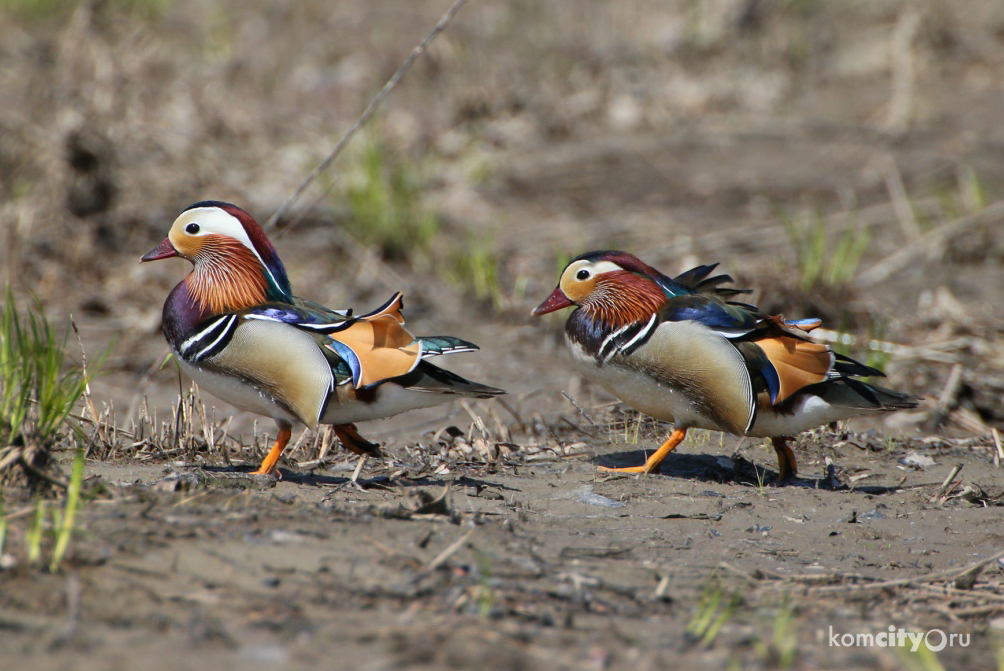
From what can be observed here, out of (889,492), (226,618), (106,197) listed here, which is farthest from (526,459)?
(106,197)

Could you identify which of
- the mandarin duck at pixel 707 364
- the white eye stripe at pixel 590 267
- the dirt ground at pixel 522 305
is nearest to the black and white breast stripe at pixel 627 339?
the mandarin duck at pixel 707 364

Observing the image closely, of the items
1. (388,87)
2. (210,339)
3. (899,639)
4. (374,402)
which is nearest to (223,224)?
(210,339)

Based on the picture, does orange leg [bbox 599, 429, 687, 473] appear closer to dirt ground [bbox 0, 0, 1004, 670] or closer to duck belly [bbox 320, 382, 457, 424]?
dirt ground [bbox 0, 0, 1004, 670]

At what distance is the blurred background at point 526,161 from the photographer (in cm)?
703

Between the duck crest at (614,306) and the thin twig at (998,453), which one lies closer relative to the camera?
the duck crest at (614,306)

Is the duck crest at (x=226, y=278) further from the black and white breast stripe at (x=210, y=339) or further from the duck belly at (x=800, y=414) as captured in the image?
the duck belly at (x=800, y=414)

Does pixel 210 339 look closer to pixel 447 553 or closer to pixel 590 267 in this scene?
pixel 447 553

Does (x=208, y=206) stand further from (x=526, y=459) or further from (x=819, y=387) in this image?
(x=819, y=387)

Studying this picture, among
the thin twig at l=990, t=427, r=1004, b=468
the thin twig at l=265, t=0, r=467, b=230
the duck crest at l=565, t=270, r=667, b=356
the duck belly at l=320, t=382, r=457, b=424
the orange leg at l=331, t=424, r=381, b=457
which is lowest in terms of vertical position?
the thin twig at l=990, t=427, r=1004, b=468

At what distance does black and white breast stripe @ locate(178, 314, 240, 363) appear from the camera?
380cm

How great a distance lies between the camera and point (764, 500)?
4.05 m

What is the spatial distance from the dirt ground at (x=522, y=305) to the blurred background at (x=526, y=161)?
39 mm

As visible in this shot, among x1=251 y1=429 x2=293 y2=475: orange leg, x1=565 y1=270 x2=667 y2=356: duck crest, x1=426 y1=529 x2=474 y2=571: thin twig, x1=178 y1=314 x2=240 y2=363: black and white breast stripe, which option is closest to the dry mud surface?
x1=426 y1=529 x2=474 y2=571: thin twig

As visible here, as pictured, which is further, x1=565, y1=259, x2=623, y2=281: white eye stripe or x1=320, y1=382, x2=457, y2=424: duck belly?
x1=565, y1=259, x2=623, y2=281: white eye stripe
